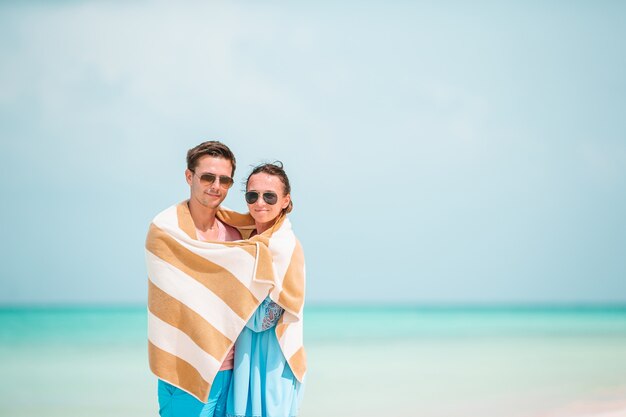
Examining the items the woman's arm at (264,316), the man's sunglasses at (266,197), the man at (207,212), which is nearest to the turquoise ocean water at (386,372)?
the man at (207,212)

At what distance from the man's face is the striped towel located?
0.38ft

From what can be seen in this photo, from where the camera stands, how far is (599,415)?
611 cm

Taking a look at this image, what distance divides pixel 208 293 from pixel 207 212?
35cm

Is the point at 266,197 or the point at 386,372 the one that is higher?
the point at 266,197

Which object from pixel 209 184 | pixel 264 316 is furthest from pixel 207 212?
pixel 264 316

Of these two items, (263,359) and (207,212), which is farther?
(207,212)

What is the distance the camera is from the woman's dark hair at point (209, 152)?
3195 millimetres

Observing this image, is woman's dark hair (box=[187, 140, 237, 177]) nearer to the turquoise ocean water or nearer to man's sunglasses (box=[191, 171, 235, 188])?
man's sunglasses (box=[191, 171, 235, 188])

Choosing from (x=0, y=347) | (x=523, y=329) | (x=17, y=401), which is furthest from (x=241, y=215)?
(x=523, y=329)

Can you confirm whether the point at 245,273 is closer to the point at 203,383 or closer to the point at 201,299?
the point at 201,299

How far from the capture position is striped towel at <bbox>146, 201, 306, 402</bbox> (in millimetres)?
3010

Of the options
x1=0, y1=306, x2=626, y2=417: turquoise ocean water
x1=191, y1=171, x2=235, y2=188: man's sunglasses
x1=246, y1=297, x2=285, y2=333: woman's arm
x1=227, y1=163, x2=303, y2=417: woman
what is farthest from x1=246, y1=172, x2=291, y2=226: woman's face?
x1=0, y1=306, x2=626, y2=417: turquoise ocean water

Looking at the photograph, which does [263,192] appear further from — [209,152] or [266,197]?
[209,152]

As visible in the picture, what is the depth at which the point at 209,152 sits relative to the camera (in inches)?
126
